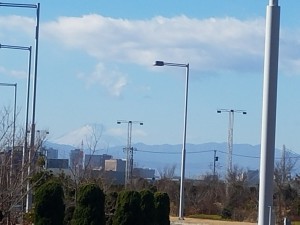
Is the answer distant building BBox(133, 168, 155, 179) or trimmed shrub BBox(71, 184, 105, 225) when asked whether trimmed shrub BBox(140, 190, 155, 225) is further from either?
distant building BBox(133, 168, 155, 179)

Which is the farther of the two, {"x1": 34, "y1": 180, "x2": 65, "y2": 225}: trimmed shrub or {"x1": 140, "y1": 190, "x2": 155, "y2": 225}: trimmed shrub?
{"x1": 140, "y1": 190, "x2": 155, "y2": 225}: trimmed shrub

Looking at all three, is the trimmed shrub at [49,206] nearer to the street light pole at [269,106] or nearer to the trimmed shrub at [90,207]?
the trimmed shrub at [90,207]

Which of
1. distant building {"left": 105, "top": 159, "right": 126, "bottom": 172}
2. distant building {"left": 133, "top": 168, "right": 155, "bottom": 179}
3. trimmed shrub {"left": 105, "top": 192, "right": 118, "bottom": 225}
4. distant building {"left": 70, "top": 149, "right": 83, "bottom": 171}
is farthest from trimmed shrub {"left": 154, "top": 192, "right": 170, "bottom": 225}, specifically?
distant building {"left": 105, "top": 159, "right": 126, "bottom": 172}

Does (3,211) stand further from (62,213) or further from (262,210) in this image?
(262,210)

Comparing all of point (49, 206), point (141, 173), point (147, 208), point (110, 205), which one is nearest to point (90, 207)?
point (49, 206)

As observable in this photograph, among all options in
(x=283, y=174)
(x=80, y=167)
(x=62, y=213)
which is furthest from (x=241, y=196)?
(x=62, y=213)

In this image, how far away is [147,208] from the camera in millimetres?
32500

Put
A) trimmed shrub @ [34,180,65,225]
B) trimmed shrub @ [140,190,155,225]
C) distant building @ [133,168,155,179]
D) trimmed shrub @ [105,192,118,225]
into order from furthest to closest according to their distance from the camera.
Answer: distant building @ [133,168,155,179] → trimmed shrub @ [105,192,118,225] → trimmed shrub @ [140,190,155,225] → trimmed shrub @ [34,180,65,225]

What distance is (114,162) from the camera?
10288cm

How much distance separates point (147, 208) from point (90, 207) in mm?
3763

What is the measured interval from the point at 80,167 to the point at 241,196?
2201 centimetres

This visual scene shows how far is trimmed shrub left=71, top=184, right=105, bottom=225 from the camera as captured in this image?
1143 inches

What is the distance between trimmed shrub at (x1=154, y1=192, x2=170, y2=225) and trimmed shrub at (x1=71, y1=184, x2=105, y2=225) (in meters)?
5.72

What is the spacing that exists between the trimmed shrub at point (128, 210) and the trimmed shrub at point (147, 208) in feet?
2.28
